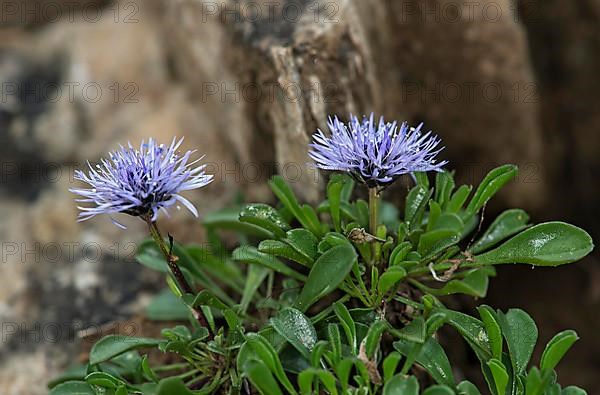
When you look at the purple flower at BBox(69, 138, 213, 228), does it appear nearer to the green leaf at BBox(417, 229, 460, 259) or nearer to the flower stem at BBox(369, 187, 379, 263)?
the flower stem at BBox(369, 187, 379, 263)

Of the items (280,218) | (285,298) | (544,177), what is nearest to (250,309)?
(285,298)

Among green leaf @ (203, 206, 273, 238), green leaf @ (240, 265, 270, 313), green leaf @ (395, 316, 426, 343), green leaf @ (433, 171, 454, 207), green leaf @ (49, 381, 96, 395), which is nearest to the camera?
green leaf @ (395, 316, 426, 343)

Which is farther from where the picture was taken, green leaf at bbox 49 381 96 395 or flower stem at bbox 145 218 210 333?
green leaf at bbox 49 381 96 395

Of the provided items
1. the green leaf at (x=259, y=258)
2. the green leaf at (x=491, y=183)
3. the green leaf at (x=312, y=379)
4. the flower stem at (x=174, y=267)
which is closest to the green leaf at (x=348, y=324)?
the green leaf at (x=312, y=379)

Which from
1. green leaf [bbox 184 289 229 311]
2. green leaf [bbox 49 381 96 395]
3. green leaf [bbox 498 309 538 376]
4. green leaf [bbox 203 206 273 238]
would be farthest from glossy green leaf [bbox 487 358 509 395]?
green leaf [bbox 49 381 96 395]

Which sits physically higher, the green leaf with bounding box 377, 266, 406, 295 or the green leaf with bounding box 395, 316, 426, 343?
the green leaf with bounding box 377, 266, 406, 295

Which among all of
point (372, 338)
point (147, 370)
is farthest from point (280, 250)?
point (147, 370)

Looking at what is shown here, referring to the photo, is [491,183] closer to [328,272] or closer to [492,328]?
[492,328]
